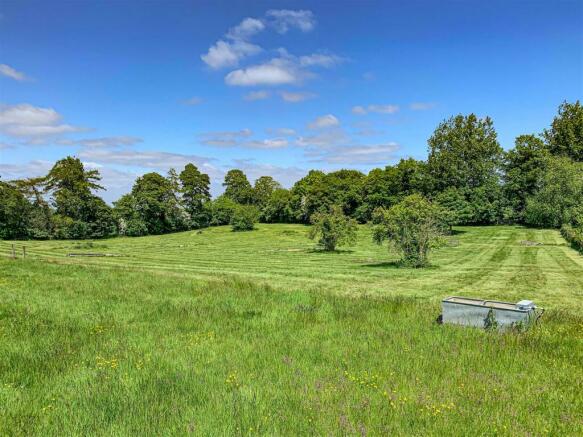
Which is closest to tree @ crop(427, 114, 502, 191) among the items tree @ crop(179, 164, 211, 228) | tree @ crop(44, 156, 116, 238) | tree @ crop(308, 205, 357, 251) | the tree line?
the tree line

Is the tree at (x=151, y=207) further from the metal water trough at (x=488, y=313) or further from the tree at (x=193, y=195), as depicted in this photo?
the metal water trough at (x=488, y=313)

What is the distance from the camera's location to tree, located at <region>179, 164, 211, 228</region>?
78500 millimetres

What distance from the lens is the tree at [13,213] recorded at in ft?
190

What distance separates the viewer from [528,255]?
102ft

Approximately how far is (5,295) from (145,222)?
6016cm

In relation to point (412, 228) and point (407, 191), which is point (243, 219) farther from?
point (412, 228)

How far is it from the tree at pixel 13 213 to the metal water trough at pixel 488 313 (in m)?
67.1

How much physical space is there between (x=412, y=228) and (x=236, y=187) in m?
77.0

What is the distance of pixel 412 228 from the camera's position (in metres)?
23.4

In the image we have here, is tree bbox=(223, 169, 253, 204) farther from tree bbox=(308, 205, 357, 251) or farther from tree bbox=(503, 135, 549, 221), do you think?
tree bbox=(308, 205, 357, 251)

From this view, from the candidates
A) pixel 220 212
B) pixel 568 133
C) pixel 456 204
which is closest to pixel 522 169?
pixel 568 133

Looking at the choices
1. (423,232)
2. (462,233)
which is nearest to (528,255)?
(423,232)

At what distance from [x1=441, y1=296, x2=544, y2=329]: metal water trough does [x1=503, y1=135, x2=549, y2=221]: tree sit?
202 feet

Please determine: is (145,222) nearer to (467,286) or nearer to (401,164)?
(401,164)
